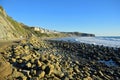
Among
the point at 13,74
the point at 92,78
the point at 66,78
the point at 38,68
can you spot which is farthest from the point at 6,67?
the point at 92,78

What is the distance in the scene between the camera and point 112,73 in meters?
16.0

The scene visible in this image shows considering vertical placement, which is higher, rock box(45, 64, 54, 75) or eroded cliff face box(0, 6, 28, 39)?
eroded cliff face box(0, 6, 28, 39)

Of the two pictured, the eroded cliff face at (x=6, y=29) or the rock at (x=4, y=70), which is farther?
the eroded cliff face at (x=6, y=29)

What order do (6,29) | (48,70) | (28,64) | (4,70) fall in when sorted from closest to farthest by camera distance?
(4,70), (48,70), (28,64), (6,29)

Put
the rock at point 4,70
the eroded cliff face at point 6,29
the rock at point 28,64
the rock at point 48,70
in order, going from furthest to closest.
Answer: the eroded cliff face at point 6,29
the rock at point 28,64
the rock at point 48,70
the rock at point 4,70

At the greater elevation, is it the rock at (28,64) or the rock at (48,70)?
the rock at (28,64)

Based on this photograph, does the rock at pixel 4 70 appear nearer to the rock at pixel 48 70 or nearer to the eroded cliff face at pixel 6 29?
the rock at pixel 48 70

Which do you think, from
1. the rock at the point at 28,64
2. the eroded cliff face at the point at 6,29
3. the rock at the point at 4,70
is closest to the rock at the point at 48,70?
the rock at the point at 28,64

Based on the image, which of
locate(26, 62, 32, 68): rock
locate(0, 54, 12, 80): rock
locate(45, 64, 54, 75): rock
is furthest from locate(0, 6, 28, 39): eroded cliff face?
locate(0, 54, 12, 80): rock

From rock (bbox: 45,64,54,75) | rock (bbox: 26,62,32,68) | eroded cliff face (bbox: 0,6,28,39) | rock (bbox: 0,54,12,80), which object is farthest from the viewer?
eroded cliff face (bbox: 0,6,28,39)

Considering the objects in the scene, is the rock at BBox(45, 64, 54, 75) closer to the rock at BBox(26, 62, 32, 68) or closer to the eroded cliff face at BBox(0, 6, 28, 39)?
the rock at BBox(26, 62, 32, 68)

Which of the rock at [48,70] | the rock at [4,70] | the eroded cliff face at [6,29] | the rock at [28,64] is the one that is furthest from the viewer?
the eroded cliff face at [6,29]

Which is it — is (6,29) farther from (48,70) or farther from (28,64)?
(48,70)

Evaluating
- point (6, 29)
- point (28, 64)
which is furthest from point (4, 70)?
point (6, 29)
